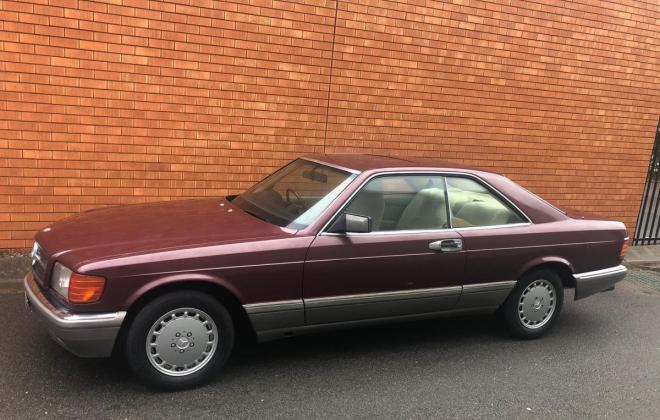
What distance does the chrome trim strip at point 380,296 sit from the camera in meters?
3.62

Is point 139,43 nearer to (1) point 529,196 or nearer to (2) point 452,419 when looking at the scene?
(1) point 529,196

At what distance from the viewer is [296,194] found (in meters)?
4.08

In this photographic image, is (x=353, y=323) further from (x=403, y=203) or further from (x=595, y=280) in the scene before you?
(x=595, y=280)

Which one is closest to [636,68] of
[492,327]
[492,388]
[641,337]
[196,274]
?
[641,337]

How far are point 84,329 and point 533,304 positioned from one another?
3386mm

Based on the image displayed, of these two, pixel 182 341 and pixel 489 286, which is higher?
pixel 489 286

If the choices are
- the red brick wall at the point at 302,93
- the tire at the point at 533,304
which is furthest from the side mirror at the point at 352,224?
the red brick wall at the point at 302,93

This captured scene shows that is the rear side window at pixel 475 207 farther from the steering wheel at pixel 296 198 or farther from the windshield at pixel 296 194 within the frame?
the steering wheel at pixel 296 198

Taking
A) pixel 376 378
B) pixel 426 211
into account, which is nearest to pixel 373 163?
pixel 426 211

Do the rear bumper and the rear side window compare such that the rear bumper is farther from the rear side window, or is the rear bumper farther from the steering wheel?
the steering wheel

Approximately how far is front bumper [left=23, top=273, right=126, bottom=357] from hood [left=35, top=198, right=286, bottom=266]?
1.04ft

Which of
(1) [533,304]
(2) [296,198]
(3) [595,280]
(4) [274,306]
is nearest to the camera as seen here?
(4) [274,306]

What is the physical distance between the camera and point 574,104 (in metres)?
7.59

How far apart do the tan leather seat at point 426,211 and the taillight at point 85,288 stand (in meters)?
2.05
